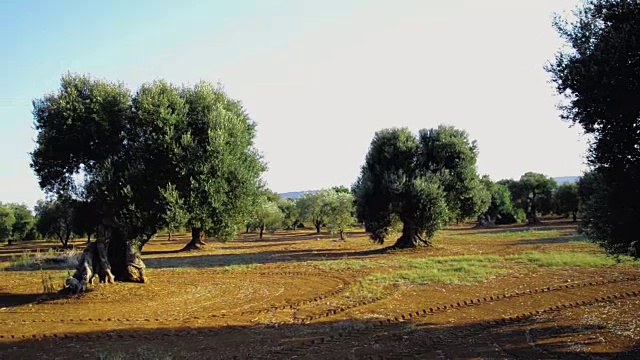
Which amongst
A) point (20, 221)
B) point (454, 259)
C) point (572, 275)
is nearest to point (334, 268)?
point (454, 259)

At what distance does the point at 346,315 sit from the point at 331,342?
9.94 feet

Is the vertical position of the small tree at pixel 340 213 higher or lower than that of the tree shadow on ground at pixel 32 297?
higher

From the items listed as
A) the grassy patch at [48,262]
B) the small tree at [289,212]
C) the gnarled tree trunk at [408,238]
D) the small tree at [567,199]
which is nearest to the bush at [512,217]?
the small tree at [567,199]

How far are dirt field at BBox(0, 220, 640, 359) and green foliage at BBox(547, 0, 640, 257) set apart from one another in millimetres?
3239

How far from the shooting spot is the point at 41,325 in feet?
46.8

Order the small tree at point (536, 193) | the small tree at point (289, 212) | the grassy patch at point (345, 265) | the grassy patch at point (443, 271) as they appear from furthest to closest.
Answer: the small tree at point (289, 212), the small tree at point (536, 193), the grassy patch at point (345, 265), the grassy patch at point (443, 271)

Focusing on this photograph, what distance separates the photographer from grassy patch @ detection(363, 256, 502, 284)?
20.9 meters

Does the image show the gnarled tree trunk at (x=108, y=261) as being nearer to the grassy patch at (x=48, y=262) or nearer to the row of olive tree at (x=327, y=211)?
the grassy patch at (x=48, y=262)

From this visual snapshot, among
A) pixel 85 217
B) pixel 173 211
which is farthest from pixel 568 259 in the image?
pixel 85 217

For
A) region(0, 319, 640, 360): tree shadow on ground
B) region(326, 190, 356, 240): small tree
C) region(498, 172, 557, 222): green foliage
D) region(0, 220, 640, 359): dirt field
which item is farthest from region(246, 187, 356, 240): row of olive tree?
region(498, 172, 557, 222): green foliage

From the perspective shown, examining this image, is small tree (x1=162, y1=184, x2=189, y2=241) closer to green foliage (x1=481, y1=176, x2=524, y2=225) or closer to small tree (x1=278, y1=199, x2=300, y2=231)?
small tree (x1=278, y1=199, x2=300, y2=231)

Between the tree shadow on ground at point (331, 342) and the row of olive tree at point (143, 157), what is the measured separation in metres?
6.07

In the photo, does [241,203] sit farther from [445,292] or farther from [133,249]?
[445,292]

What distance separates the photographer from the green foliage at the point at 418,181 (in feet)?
120
